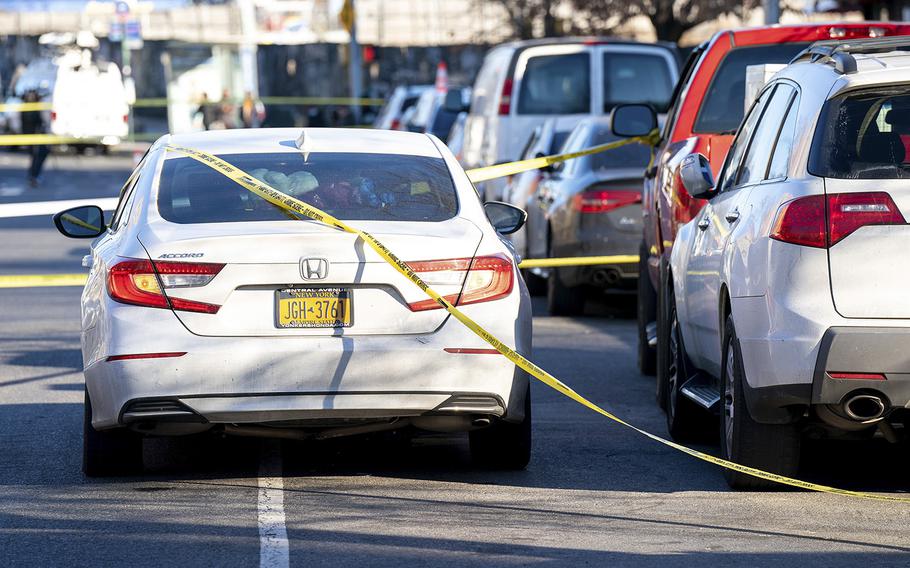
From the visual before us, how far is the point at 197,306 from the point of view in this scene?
729 centimetres

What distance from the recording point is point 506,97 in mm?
20594

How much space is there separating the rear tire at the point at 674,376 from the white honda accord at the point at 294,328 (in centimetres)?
135

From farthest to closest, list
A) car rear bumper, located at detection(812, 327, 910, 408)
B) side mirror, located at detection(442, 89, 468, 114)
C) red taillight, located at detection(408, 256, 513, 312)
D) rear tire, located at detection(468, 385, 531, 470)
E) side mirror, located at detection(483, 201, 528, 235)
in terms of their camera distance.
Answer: side mirror, located at detection(442, 89, 468, 114) → side mirror, located at detection(483, 201, 528, 235) → rear tire, located at detection(468, 385, 531, 470) → red taillight, located at detection(408, 256, 513, 312) → car rear bumper, located at detection(812, 327, 910, 408)

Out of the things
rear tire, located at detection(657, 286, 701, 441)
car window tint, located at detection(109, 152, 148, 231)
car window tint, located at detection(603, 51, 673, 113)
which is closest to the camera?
car window tint, located at detection(109, 152, 148, 231)

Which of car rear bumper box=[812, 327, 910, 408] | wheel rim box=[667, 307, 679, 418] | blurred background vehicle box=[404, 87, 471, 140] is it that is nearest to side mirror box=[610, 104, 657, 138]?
wheel rim box=[667, 307, 679, 418]

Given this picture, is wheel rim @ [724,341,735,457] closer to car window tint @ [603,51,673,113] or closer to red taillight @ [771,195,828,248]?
red taillight @ [771,195,828,248]

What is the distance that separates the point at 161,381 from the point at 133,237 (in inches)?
26.5

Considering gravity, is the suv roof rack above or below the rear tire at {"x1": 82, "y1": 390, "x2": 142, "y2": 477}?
above

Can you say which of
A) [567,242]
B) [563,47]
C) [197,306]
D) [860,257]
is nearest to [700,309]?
[860,257]

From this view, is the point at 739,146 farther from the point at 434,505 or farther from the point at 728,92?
the point at 434,505

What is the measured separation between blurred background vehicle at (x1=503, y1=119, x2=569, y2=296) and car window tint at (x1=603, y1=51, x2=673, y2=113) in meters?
2.07

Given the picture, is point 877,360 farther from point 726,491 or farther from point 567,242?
point 567,242

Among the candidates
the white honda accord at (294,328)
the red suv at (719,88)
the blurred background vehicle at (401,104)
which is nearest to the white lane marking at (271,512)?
the white honda accord at (294,328)

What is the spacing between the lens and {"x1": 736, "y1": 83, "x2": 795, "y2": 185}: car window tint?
768cm
